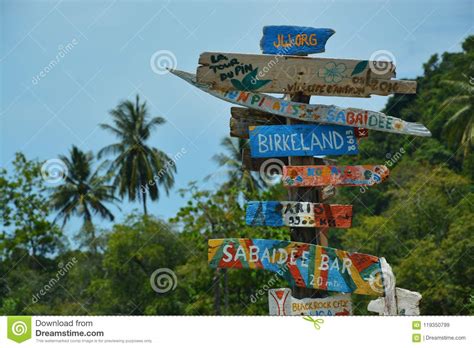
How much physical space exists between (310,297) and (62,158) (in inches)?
1130

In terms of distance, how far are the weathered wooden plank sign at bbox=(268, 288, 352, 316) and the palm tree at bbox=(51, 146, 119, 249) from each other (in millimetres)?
28488

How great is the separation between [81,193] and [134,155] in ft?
12.0

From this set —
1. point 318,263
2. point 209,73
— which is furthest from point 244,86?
point 318,263

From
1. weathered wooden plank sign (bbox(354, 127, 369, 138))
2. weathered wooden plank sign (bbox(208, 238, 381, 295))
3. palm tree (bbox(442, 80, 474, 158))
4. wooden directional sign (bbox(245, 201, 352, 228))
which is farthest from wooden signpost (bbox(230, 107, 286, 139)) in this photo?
palm tree (bbox(442, 80, 474, 158))

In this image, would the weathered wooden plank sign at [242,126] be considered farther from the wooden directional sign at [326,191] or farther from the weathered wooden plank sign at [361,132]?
the wooden directional sign at [326,191]

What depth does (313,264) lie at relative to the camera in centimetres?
1018

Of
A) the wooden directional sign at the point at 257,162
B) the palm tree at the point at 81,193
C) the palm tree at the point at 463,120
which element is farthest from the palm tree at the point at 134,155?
the wooden directional sign at the point at 257,162

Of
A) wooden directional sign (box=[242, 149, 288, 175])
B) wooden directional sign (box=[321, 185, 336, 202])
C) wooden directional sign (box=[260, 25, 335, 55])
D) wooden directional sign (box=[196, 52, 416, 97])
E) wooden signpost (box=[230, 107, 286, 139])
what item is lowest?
wooden directional sign (box=[321, 185, 336, 202])

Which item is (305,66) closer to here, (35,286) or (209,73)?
(209,73)

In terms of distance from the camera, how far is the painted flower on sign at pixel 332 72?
34.2 ft

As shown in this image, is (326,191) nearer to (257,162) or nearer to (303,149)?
(303,149)

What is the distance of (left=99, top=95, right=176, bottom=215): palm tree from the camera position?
36.4 meters

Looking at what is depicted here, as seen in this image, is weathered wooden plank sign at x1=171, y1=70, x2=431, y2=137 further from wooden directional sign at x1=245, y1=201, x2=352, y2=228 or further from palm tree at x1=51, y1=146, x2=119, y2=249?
palm tree at x1=51, y1=146, x2=119, y2=249

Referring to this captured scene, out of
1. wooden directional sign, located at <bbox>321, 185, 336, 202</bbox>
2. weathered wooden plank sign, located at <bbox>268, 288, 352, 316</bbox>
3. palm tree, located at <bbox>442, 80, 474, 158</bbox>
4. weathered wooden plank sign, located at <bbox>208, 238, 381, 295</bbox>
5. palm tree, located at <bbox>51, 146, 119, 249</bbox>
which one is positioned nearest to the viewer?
weathered wooden plank sign, located at <bbox>208, 238, 381, 295</bbox>
